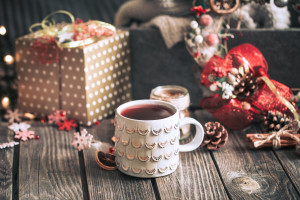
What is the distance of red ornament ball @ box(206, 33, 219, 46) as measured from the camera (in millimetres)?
1007

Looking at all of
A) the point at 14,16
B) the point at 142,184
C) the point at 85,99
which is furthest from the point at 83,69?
the point at 14,16

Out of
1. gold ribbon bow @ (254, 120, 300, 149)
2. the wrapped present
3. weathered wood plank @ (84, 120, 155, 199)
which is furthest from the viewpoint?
the wrapped present

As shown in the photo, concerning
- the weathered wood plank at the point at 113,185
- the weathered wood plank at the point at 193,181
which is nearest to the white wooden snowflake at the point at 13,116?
the weathered wood plank at the point at 113,185

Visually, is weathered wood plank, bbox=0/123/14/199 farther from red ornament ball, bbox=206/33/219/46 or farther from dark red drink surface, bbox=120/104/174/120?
red ornament ball, bbox=206/33/219/46

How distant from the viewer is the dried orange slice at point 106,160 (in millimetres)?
804

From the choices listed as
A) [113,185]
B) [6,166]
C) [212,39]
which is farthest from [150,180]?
[212,39]

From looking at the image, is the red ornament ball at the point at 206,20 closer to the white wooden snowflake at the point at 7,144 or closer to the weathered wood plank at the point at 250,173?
the weathered wood plank at the point at 250,173

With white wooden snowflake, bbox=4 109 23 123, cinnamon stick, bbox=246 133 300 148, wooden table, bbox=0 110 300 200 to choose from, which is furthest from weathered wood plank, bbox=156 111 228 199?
white wooden snowflake, bbox=4 109 23 123

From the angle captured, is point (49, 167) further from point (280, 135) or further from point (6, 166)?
point (280, 135)

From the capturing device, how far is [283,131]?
35.1 inches

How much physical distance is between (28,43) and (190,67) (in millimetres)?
428

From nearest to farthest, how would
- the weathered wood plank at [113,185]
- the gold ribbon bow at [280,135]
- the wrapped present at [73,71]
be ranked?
the weathered wood plank at [113,185], the gold ribbon bow at [280,135], the wrapped present at [73,71]

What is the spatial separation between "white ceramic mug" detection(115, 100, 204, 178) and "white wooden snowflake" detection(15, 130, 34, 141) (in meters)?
0.25

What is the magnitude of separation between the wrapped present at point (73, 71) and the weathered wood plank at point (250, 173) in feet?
1.11
